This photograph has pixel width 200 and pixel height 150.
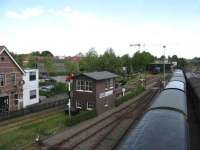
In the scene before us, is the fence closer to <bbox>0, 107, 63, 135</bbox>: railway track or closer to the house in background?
<bbox>0, 107, 63, 135</bbox>: railway track

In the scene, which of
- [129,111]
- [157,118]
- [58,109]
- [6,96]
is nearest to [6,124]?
[6,96]

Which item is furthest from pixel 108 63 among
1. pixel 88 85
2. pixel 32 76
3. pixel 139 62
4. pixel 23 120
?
pixel 23 120

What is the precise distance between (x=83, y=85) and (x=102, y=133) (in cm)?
1415

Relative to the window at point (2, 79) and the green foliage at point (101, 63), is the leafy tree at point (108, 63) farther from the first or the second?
the window at point (2, 79)

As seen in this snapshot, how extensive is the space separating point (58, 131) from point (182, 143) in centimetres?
2072

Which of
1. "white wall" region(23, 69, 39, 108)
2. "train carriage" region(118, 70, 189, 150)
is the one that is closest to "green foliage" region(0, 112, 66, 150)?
"white wall" region(23, 69, 39, 108)

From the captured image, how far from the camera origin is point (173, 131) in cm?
1322

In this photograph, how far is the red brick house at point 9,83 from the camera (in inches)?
1533

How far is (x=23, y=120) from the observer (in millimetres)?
35531

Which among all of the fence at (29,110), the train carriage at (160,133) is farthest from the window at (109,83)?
the train carriage at (160,133)

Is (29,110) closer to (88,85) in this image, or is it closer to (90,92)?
(90,92)

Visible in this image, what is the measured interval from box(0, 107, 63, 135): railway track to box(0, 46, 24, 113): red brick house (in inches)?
182

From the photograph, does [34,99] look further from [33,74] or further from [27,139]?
[27,139]

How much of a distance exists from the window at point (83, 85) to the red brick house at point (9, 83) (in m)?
9.69
